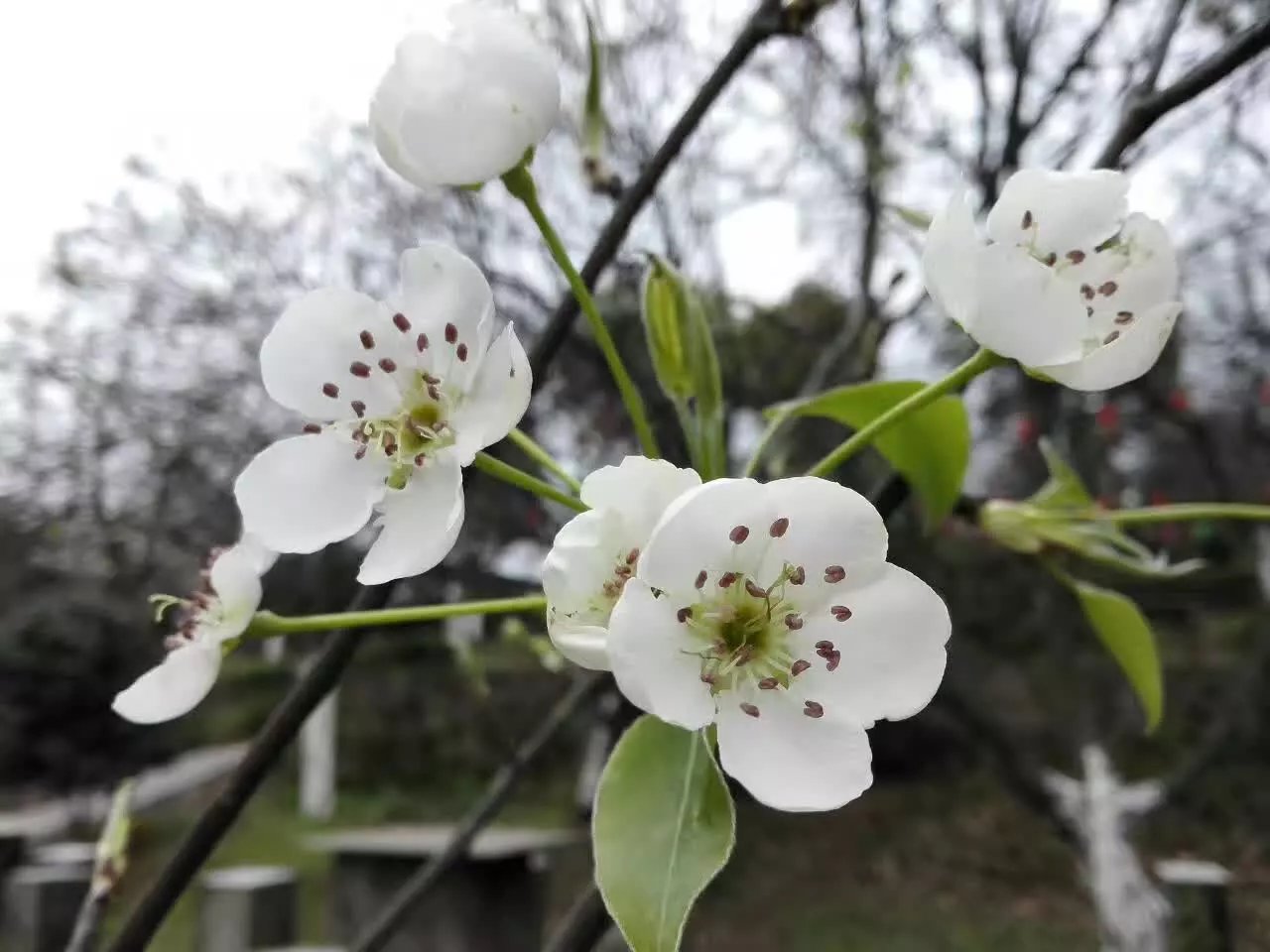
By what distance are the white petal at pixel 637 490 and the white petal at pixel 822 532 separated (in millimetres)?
34

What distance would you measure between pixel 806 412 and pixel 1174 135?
89.0 inches

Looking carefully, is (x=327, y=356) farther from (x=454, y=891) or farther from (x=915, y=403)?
(x=454, y=891)

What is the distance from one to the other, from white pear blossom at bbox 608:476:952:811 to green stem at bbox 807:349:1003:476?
6 cm

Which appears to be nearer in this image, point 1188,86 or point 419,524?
point 419,524

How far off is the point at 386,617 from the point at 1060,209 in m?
0.36

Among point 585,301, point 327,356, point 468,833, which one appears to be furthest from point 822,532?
point 468,833

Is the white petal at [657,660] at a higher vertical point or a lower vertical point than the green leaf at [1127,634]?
lower

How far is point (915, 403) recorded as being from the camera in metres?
0.46

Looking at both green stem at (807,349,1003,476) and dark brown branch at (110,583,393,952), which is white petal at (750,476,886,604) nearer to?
green stem at (807,349,1003,476)

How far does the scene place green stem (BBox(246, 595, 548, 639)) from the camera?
17.4 inches

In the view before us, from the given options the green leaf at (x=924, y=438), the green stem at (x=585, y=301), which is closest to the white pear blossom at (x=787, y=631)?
the green stem at (x=585, y=301)

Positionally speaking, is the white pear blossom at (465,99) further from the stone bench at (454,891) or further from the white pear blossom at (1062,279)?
the stone bench at (454,891)

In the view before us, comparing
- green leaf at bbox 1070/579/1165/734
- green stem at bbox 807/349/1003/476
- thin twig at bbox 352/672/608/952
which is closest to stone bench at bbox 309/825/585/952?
thin twig at bbox 352/672/608/952

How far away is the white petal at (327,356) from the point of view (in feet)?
1.63
